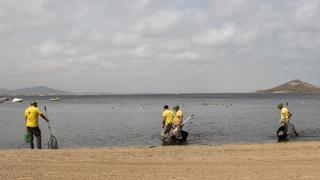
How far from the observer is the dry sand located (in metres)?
13.6

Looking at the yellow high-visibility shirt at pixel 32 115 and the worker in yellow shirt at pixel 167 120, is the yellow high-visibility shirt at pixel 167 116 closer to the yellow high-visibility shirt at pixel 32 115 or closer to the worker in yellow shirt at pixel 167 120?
the worker in yellow shirt at pixel 167 120

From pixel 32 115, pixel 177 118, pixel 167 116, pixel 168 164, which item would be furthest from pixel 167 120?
pixel 168 164

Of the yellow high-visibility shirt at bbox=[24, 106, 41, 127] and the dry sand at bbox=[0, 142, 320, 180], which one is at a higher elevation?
the yellow high-visibility shirt at bbox=[24, 106, 41, 127]

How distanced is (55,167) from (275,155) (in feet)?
25.8

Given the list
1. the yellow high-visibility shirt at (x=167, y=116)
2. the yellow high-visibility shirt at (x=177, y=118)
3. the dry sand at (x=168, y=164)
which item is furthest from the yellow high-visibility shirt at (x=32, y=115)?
the yellow high-visibility shirt at (x=177, y=118)

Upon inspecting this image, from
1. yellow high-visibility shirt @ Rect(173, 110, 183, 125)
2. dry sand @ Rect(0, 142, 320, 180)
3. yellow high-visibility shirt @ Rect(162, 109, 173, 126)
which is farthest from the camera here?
yellow high-visibility shirt @ Rect(173, 110, 183, 125)

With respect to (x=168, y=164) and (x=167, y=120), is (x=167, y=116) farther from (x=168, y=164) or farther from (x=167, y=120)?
(x=168, y=164)

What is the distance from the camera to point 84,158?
17.5 meters

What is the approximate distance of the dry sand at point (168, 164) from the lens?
13648 mm

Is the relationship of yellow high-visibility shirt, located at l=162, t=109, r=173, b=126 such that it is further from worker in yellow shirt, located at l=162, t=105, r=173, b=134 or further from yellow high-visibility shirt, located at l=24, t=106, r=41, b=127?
yellow high-visibility shirt, located at l=24, t=106, r=41, b=127

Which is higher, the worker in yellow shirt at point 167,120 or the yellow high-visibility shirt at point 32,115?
the yellow high-visibility shirt at point 32,115

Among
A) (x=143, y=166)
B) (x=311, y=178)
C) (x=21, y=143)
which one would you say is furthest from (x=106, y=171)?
(x=21, y=143)

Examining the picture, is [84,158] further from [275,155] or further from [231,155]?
[275,155]

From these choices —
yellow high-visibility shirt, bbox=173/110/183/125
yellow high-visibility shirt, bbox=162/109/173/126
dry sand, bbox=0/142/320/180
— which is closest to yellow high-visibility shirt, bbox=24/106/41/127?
dry sand, bbox=0/142/320/180
